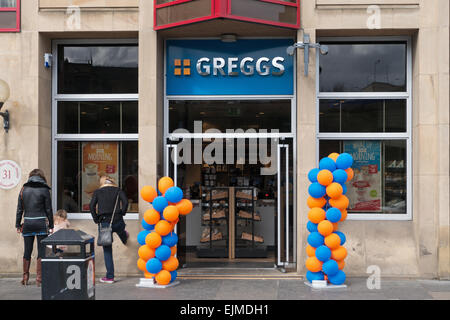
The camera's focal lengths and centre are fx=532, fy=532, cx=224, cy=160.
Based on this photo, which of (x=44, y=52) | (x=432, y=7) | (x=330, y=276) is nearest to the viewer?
(x=330, y=276)

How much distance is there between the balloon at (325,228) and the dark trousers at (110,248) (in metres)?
3.19

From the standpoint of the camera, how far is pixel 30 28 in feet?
30.8

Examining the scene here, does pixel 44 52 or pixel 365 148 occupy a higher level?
pixel 44 52

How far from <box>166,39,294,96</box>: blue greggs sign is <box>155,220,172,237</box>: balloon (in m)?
2.72

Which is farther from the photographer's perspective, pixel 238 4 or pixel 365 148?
pixel 365 148

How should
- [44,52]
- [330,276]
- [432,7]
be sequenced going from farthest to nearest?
[44,52]
[432,7]
[330,276]

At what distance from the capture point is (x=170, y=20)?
9078mm

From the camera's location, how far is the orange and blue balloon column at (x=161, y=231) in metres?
8.02

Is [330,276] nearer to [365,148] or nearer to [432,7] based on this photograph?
[365,148]

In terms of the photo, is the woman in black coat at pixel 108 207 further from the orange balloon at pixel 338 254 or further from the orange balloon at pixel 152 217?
the orange balloon at pixel 338 254

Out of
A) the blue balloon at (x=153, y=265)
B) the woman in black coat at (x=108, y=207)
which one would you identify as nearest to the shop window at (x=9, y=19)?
the woman in black coat at (x=108, y=207)

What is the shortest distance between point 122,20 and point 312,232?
4.89 meters

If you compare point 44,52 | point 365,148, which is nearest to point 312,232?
point 365,148

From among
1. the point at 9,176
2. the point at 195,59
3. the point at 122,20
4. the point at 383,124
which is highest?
the point at 122,20
